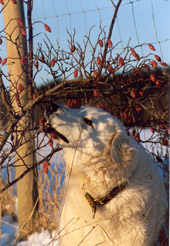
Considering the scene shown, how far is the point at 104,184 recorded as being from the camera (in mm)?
2689

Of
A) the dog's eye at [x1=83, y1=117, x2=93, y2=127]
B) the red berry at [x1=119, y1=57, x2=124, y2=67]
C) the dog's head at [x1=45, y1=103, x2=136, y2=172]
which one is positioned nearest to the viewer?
the red berry at [x1=119, y1=57, x2=124, y2=67]

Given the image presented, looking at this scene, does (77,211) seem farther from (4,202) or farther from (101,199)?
(4,202)

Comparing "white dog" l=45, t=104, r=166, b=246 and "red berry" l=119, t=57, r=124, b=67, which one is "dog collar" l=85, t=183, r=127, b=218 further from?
"red berry" l=119, t=57, r=124, b=67

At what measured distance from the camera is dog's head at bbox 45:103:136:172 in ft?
8.61

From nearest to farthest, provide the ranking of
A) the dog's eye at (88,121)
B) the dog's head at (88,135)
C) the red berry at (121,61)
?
the red berry at (121,61) < the dog's head at (88,135) < the dog's eye at (88,121)

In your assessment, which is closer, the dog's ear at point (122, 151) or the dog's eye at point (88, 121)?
the dog's ear at point (122, 151)

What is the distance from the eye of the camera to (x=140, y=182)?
2.76 meters

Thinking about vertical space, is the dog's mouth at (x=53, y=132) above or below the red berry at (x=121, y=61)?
below

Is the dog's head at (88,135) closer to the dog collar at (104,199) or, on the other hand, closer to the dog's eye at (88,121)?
the dog's eye at (88,121)

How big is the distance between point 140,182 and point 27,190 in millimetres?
2152

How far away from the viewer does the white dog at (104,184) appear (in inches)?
104

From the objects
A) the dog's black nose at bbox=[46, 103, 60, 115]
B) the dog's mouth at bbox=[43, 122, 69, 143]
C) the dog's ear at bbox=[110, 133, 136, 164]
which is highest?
the dog's black nose at bbox=[46, 103, 60, 115]

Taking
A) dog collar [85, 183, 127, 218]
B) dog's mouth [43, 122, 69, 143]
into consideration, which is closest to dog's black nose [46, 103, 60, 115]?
dog's mouth [43, 122, 69, 143]

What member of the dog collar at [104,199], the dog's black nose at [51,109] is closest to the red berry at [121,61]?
the dog's black nose at [51,109]
